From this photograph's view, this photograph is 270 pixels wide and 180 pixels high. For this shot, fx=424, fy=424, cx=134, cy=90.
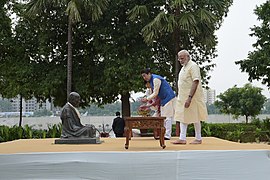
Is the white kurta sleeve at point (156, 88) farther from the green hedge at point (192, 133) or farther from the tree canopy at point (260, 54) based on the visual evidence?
the tree canopy at point (260, 54)

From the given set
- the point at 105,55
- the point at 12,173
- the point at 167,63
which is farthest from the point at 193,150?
the point at 167,63

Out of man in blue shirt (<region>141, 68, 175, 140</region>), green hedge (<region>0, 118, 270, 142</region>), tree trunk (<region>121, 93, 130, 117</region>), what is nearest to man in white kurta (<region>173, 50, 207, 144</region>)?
man in blue shirt (<region>141, 68, 175, 140</region>)

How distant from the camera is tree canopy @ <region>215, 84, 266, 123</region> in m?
31.1

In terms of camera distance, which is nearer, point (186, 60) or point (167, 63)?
point (186, 60)

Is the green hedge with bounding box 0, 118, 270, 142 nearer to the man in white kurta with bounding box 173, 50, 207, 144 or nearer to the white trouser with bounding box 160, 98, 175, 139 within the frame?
the white trouser with bounding box 160, 98, 175, 139

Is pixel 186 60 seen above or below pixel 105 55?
below

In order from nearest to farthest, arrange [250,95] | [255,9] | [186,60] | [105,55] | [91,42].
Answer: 1. [186,60]
2. [105,55]
3. [91,42]
4. [255,9]
5. [250,95]

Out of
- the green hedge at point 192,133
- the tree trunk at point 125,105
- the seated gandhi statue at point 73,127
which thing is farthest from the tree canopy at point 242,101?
the seated gandhi statue at point 73,127

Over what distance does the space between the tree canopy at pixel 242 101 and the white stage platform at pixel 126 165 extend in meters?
25.1

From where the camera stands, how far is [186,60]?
21.7 feet

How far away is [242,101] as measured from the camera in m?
31.3

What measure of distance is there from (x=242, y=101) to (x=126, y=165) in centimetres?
2719

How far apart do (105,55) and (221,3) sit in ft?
17.1

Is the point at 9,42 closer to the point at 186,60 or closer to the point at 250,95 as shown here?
the point at 186,60
